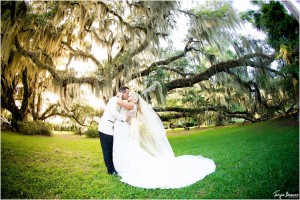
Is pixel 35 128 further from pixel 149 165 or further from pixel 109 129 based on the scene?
pixel 149 165

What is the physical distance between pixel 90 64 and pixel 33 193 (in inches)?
102

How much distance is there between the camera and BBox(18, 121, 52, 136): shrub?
3.66m

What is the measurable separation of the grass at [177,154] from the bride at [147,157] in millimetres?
121

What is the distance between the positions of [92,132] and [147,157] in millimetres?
1126

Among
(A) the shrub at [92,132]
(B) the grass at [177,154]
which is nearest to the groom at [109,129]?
(B) the grass at [177,154]

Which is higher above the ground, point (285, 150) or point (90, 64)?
point (90, 64)

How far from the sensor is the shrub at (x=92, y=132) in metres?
3.93

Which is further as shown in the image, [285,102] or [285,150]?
[285,102]

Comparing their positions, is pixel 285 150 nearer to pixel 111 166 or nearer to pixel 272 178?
pixel 272 178

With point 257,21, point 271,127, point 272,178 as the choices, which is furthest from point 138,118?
point 257,21

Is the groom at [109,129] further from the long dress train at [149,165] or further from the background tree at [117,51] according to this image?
the background tree at [117,51]

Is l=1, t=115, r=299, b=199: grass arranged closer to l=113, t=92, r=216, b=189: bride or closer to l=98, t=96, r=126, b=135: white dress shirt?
l=113, t=92, r=216, b=189: bride

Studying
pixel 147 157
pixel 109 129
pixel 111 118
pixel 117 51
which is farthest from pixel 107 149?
pixel 117 51

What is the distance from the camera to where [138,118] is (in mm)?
3477
